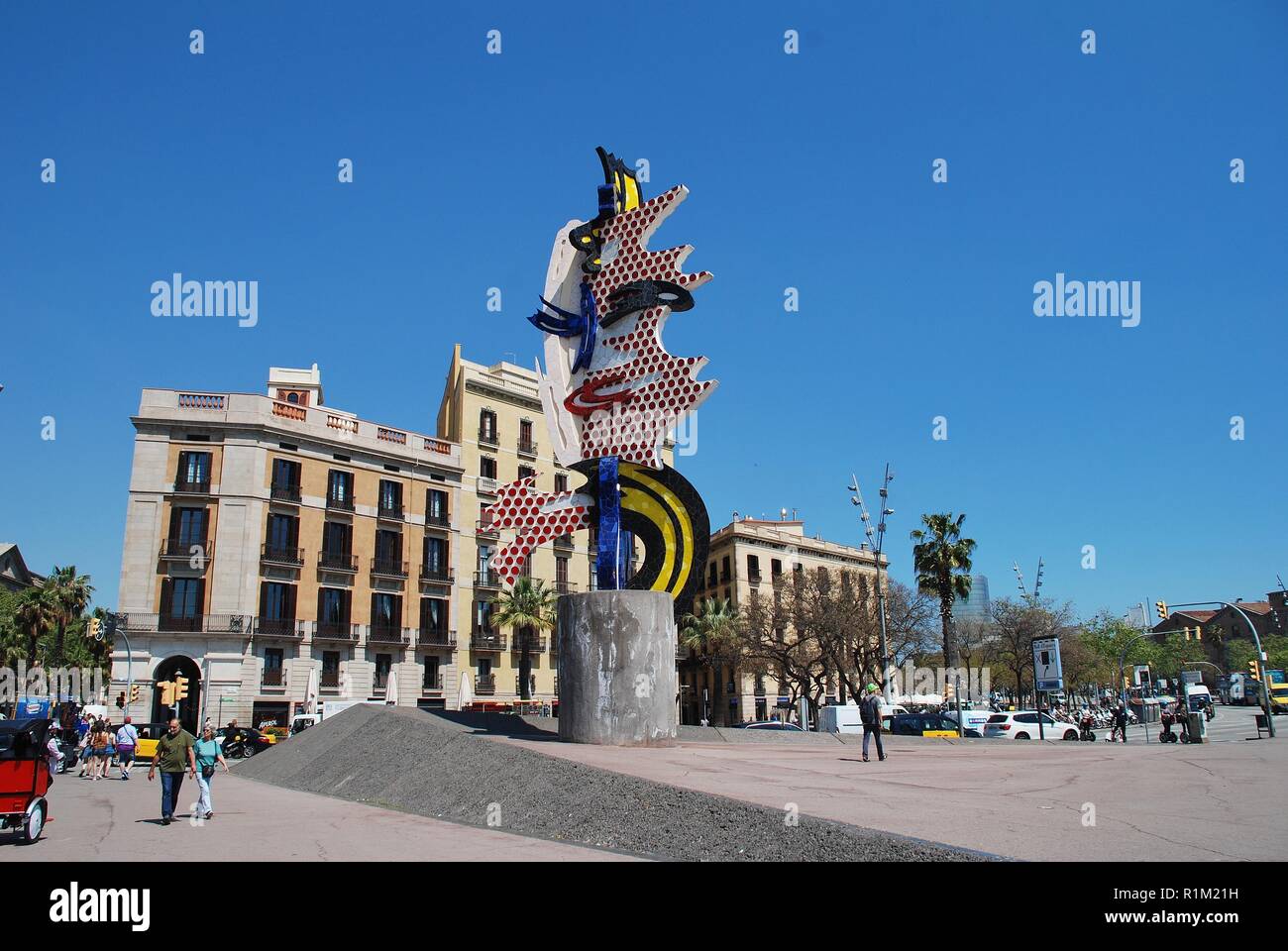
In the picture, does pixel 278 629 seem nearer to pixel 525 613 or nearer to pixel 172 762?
pixel 525 613

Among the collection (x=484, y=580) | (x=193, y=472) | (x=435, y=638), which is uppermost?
(x=193, y=472)

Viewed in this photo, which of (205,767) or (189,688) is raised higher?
(205,767)

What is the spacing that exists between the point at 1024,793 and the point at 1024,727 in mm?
24921

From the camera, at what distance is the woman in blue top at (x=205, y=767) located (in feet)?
43.5

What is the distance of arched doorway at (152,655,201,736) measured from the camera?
128 feet

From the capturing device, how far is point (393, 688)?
109ft

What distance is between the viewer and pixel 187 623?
131 feet

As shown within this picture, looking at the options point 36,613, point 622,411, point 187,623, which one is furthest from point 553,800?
point 36,613

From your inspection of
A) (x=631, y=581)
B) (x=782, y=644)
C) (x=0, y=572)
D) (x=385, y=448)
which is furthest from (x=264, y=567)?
(x=0, y=572)

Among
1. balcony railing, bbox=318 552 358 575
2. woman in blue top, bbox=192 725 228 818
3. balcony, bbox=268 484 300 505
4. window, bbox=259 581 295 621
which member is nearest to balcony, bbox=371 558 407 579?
balcony railing, bbox=318 552 358 575

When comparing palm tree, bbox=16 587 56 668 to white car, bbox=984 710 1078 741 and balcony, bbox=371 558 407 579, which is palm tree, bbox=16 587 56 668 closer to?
balcony, bbox=371 558 407 579
